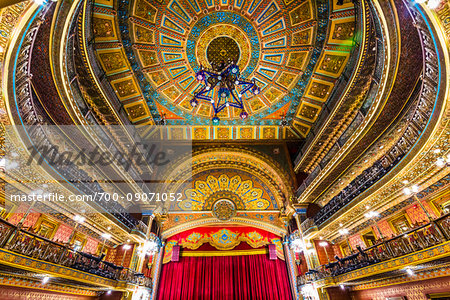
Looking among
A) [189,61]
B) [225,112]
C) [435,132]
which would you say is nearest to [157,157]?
[225,112]

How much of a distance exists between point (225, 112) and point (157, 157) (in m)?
5.63

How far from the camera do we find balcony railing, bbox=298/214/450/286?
4.85 m

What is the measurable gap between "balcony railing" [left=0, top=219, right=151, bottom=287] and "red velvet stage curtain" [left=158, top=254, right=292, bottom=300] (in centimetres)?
368

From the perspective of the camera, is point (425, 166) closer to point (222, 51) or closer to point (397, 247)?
point (397, 247)

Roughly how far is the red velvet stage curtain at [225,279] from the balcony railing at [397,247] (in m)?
3.14

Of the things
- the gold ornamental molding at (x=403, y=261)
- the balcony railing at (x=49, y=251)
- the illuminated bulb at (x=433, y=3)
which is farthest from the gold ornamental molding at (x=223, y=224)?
the illuminated bulb at (x=433, y=3)

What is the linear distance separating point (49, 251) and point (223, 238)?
9.49 metres

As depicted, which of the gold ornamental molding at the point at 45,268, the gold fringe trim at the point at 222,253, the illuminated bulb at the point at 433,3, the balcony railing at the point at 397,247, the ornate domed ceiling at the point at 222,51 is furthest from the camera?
the gold fringe trim at the point at 222,253

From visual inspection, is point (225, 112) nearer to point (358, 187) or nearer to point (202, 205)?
point (202, 205)

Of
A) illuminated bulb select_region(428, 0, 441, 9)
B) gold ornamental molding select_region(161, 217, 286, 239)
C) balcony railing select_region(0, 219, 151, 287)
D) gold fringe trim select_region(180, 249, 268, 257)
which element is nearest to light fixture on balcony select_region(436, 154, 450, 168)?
illuminated bulb select_region(428, 0, 441, 9)

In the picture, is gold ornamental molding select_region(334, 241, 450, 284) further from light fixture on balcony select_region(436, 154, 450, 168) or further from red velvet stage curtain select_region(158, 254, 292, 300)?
red velvet stage curtain select_region(158, 254, 292, 300)

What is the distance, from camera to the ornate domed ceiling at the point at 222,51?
30.0ft

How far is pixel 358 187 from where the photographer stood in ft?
25.5

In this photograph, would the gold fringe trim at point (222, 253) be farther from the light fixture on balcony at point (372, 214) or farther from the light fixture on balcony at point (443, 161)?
the light fixture on balcony at point (443, 161)
